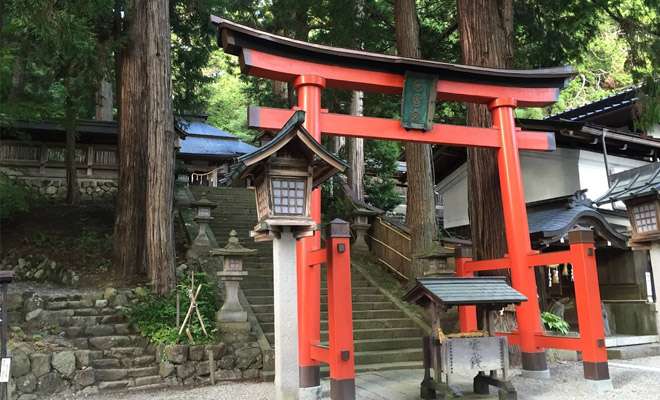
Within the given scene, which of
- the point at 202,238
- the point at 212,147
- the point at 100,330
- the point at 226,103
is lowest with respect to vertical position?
the point at 100,330

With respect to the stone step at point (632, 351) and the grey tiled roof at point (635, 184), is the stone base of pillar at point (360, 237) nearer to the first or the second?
the grey tiled roof at point (635, 184)

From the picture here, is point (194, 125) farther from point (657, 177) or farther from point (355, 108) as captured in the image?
point (657, 177)

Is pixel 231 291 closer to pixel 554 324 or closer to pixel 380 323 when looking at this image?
pixel 380 323

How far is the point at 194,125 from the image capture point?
2683cm

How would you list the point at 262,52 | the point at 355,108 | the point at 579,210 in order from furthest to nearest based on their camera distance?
the point at 355,108, the point at 579,210, the point at 262,52

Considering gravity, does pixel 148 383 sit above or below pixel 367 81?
below

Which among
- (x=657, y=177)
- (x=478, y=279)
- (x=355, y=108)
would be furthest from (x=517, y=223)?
(x=355, y=108)

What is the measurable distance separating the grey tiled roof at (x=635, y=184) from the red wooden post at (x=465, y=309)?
2904 millimetres

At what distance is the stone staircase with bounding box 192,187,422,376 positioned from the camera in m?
8.87

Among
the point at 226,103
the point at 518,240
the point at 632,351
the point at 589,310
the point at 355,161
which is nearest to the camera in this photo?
the point at 589,310

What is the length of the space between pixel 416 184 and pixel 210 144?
1545 centimetres

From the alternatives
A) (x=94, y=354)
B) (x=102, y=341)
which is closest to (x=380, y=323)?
(x=102, y=341)

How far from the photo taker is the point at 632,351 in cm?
980

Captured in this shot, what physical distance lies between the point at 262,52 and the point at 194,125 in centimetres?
2101
